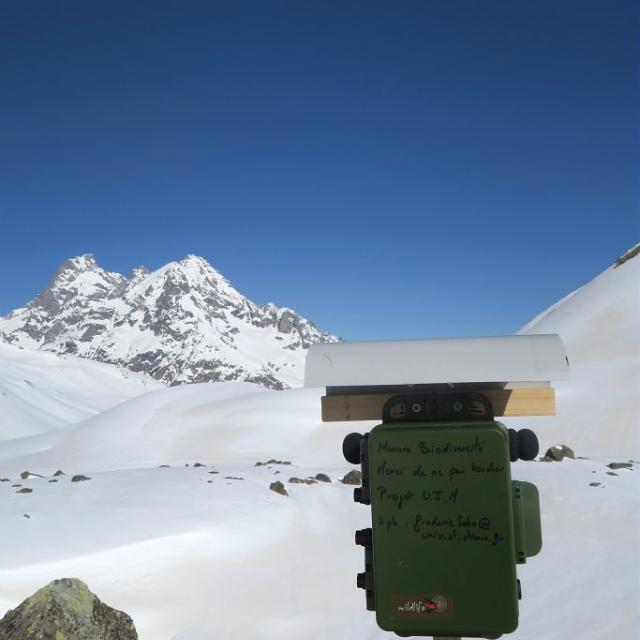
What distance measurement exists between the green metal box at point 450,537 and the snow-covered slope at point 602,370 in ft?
91.4

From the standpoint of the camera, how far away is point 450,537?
9.41ft

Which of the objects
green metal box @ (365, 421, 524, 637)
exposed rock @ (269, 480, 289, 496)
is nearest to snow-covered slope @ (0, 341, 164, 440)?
exposed rock @ (269, 480, 289, 496)

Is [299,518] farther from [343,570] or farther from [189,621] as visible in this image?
[189,621]

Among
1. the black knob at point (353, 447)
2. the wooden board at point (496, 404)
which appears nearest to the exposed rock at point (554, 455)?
the wooden board at point (496, 404)

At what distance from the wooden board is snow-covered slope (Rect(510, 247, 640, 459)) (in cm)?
2725

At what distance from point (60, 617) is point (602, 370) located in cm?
3843

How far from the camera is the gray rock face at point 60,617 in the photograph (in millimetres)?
6227

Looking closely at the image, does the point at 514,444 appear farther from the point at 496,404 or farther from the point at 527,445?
the point at 496,404

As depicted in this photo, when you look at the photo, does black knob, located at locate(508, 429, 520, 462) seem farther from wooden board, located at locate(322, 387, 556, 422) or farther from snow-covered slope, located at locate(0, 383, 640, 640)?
snow-covered slope, located at locate(0, 383, 640, 640)

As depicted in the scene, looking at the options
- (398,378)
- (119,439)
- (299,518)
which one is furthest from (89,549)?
(119,439)

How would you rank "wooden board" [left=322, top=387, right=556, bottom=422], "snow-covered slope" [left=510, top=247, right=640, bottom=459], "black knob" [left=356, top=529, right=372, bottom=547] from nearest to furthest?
"black knob" [left=356, top=529, right=372, bottom=547]
"wooden board" [left=322, top=387, right=556, bottom=422]
"snow-covered slope" [left=510, top=247, right=640, bottom=459]

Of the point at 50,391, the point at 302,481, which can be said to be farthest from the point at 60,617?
the point at 50,391

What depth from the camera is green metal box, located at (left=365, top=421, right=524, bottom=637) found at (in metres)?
2.84

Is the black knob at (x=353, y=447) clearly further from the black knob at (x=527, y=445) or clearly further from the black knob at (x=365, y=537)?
the black knob at (x=527, y=445)
